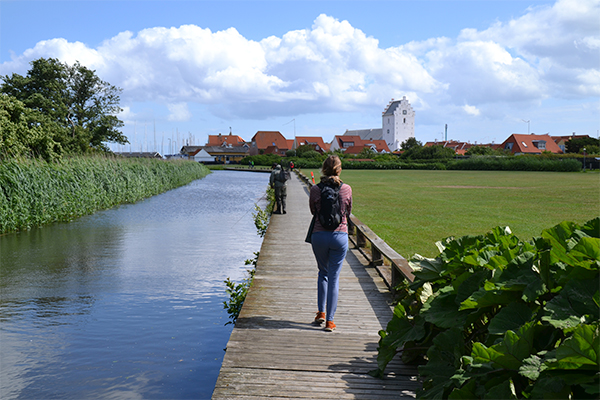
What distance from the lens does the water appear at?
206 inches

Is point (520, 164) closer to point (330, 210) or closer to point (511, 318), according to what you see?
point (330, 210)

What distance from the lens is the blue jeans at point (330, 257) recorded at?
16.2ft

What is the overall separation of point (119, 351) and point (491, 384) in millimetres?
4854

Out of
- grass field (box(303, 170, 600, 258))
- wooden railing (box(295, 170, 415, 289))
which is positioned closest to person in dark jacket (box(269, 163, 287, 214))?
grass field (box(303, 170, 600, 258))

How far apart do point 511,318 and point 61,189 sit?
57.9 ft

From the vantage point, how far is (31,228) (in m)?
14.8

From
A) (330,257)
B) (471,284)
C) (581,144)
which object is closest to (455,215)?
(330,257)

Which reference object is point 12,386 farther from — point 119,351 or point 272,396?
point 272,396

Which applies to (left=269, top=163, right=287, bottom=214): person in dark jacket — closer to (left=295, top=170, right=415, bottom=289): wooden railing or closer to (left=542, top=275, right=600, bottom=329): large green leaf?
(left=295, top=170, right=415, bottom=289): wooden railing

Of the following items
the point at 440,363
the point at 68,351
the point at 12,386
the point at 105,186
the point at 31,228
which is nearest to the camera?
the point at 440,363

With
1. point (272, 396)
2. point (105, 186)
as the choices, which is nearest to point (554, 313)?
point (272, 396)

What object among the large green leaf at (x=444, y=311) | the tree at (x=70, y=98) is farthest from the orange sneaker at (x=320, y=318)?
the tree at (x=70, y=98)

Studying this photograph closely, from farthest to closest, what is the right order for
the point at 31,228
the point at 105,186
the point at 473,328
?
1. the point at 105,186
2. the point at 31,228
3. the point at 473,328

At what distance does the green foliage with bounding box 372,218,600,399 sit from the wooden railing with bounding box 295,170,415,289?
165 centimetres
